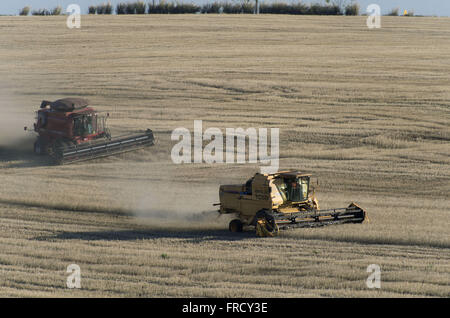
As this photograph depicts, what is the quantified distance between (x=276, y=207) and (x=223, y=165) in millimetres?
8370

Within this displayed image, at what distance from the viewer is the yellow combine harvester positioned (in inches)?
754

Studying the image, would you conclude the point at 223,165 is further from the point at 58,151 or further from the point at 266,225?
the point at 266,225

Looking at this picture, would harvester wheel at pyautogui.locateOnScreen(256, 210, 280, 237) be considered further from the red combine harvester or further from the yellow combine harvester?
the red combine harvester

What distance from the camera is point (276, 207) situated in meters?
19.3

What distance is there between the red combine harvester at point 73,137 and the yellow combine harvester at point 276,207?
9666 millimetres

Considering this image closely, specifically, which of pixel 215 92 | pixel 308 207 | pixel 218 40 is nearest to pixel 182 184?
pixel 308 207

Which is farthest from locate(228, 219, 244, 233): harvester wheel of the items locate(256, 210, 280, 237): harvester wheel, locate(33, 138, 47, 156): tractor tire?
locate(33, 138, 47, 156): tractor tire

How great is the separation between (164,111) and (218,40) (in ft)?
49.1

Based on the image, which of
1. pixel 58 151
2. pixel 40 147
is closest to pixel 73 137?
pixel 58 151

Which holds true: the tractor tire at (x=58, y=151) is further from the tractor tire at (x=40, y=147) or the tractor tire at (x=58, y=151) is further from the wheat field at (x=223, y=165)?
the wheat field at (x=223, y=165)

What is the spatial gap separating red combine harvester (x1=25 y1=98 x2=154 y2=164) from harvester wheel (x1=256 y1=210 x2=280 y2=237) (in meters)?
11.2

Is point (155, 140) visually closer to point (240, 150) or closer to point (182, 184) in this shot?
point (240, 150)

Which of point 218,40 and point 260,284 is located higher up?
point 218,40

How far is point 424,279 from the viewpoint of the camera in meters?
15.1
